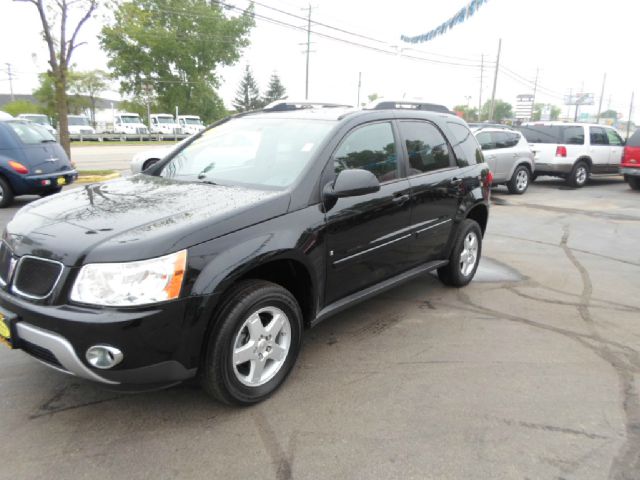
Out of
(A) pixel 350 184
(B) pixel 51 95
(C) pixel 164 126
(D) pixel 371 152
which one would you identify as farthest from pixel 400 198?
(B) pixel 51 95

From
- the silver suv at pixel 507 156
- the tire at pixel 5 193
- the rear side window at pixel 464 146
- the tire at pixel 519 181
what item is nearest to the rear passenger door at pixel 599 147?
the silver suv at pixel 507 156

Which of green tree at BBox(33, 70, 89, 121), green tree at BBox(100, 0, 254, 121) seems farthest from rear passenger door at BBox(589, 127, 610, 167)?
green tree at BBox(33, 70, 89, 121)

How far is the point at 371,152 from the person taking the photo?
3904 millimetres

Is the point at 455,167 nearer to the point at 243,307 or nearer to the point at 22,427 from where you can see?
the point at 243,307

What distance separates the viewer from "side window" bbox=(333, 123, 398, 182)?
3.64 m

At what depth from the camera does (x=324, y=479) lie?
2424 mm

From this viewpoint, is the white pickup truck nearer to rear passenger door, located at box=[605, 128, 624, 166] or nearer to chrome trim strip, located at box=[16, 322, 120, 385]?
rear passenger door, located at box=[605, 128, 624, 166]

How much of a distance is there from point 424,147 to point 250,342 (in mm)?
2505

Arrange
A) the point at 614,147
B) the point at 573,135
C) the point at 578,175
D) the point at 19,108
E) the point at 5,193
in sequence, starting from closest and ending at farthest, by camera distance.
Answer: the point at 5,193
the point at 573,135
the point at 578,175
the point at 614,147
the point at 19,108

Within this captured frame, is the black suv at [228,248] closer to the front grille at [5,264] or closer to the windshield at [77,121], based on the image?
the front grille at [5,264]

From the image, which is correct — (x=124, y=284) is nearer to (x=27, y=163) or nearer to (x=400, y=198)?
(x=400, y=198)

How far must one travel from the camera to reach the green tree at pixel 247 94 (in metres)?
75.4

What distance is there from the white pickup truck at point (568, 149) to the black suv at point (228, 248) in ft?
36.3

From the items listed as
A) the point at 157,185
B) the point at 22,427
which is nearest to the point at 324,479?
the point at 22,427
